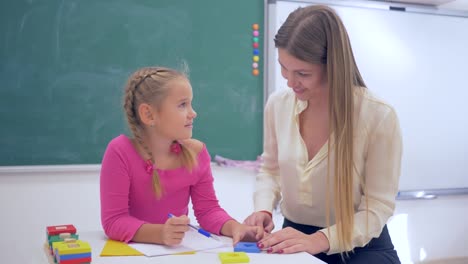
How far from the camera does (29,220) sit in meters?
2.71

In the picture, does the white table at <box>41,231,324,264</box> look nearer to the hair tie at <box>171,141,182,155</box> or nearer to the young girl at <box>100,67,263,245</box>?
the young girl at <box>100,67,263,245</box>

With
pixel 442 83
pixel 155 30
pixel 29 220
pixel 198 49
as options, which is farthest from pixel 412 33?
→ pixel 29 220

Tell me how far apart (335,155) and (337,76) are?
0.23 meters

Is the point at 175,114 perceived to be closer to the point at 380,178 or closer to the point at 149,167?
the point at 149,167

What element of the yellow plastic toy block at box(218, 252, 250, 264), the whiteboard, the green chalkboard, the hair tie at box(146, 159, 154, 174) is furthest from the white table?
the whiteboard

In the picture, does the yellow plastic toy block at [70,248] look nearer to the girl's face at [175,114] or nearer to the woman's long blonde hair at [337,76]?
the girl's face at [175,114]

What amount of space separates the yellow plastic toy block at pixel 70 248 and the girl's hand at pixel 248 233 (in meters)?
0.43

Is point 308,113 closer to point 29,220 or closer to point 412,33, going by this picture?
point 29,220

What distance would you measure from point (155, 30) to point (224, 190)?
1.02 meters

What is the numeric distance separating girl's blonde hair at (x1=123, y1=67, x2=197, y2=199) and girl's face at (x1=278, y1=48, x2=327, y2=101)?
0.37 meters

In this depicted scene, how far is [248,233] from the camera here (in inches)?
59.1

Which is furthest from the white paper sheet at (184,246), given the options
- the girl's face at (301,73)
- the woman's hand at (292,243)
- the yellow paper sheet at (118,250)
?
the girl's face at (301,73)

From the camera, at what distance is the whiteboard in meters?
3.46

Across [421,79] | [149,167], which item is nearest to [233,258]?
[149,167]
